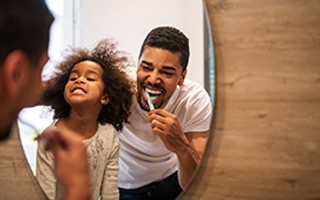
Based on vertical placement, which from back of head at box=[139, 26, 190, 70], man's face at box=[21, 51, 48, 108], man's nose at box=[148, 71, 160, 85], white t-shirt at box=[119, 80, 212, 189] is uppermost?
back of head at box=[139, 26, 190, 70]

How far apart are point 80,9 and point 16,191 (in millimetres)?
349

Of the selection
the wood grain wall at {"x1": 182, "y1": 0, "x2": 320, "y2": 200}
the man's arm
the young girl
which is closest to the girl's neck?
the young girl

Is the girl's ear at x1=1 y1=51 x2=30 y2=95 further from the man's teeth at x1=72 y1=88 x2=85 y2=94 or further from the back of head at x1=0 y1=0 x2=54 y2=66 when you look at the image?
the man's teeth at x1=72 y1=88 x2=85 y2=94

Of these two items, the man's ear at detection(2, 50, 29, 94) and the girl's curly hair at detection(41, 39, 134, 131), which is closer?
the man's ear at detection(2, 50, 29, 94)

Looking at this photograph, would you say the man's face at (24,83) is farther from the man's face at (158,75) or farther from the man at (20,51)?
the man's face at (158,75)

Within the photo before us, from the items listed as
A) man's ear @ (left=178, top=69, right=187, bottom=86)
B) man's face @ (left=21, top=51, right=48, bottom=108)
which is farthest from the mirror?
man's face @ (left=21, top=51, right=48, bottom=108)

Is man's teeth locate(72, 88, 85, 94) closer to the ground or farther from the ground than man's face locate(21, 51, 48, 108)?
closer to the ground

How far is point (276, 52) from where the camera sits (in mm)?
528

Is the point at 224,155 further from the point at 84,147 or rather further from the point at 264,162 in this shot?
the point at 84,147

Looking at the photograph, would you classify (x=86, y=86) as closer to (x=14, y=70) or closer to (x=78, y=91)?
(x=78, y=91)

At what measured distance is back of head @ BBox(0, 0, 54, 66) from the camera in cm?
46

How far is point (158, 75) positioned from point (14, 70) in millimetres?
219

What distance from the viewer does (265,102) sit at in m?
0.53

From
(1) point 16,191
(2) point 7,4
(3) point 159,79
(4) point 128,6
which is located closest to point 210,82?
(3) point 159,79
